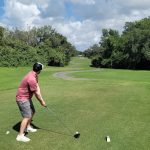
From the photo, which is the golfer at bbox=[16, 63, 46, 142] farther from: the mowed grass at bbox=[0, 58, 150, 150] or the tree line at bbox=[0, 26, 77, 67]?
the tree line at bbox=[0, 26, 77, 67]

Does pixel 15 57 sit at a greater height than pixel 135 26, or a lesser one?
lesser

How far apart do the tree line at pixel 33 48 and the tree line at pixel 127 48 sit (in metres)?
10.7

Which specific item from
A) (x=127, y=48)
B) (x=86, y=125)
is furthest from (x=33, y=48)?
(x=86, y=125)

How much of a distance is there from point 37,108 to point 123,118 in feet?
13.0

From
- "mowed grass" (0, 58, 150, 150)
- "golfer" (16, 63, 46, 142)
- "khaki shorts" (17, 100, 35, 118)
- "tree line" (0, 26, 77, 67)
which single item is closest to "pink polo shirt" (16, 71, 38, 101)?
"golfer" (16, 63, 46, 142)

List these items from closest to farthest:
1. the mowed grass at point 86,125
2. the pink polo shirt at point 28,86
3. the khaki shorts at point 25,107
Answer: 1. the mowed grass at point 86,125
2. the pink polo shirt at point 28,86
3. the khaki shorts at point 25,107

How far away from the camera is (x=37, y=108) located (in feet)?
47.5

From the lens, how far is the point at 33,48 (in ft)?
253

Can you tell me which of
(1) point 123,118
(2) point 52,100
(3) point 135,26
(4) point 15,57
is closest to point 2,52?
(4) point 15,57

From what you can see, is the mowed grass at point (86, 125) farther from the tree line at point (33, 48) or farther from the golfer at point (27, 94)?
the tree line at point (33, 48)

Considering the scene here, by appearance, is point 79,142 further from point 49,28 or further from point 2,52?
point 49,28

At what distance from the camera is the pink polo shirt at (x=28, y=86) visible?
9062 mm

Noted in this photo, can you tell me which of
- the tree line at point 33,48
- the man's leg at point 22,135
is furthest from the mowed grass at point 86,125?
the tree line at point 33,48

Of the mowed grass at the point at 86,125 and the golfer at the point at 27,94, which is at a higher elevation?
the golfer at the point at 27,94
